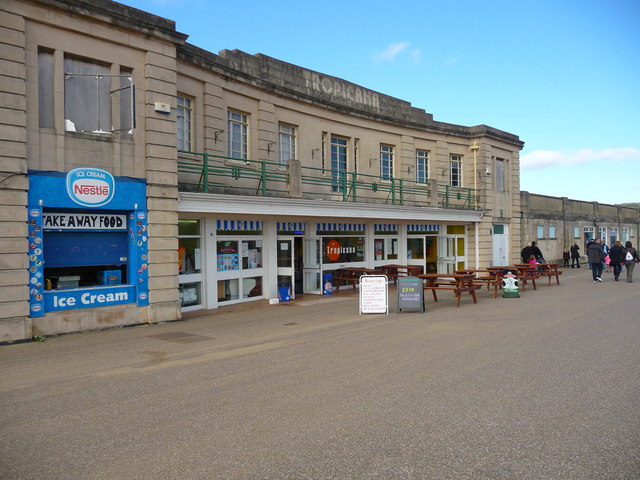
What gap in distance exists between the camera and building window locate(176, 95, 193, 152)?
14.0 metres

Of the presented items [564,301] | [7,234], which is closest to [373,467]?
[7,234]

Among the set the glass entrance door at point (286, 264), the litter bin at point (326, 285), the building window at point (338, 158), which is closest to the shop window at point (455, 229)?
the building window at point (338, 158)

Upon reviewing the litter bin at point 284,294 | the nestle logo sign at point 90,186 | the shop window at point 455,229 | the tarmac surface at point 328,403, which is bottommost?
the tarmac surface at point 328,403

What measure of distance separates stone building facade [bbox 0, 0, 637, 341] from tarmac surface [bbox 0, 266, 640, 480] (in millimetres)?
1593

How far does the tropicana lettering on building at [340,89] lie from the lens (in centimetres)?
1858

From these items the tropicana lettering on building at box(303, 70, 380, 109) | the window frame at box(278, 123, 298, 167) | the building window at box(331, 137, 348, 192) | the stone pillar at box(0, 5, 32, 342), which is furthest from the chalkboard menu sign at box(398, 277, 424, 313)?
the tropicana lettering on building at box(303, 70, 380, 109)

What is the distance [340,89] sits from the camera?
1984 cm

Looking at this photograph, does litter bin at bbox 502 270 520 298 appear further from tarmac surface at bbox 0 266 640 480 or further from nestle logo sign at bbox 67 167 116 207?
nestle logo sign at bbox 67 167 116 207

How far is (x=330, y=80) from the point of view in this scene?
19.4 m

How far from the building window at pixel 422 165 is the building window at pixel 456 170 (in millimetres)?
1615

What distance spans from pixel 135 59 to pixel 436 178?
15.5 metres

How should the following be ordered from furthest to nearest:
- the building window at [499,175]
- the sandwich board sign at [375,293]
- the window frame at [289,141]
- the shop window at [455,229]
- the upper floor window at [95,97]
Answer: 1. the building window at [499,175]
2. the shop window at [455,229]
3. the window frame at [289,141]
4. the sandwich board sign at [375,293]
5. the upper floor window at [95,97]

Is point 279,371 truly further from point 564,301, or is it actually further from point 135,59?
point 564,301

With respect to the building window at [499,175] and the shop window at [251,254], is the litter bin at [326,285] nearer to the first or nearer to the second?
the shop window at [251,254]
